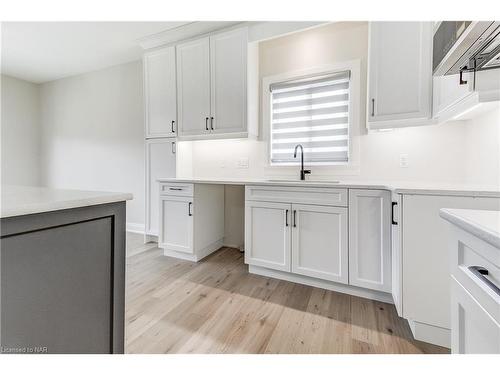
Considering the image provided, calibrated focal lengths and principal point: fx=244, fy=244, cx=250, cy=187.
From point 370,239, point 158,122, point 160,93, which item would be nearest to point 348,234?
point 370,239

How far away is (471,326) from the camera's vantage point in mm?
683

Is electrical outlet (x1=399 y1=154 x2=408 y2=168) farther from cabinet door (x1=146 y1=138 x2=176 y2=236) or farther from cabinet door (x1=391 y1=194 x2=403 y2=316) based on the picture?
cabinet door (x1=146 y1=138 x2=176 y2=236)

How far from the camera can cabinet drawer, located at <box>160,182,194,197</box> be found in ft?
8.82

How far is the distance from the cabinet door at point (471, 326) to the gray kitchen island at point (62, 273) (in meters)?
1.15

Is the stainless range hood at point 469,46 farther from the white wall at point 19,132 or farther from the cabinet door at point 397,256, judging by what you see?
the white wall at point 19,132

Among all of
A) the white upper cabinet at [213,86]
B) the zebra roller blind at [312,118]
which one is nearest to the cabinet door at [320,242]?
the zebra roller blind at [312,118]

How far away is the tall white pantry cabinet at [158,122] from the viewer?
3.09 m

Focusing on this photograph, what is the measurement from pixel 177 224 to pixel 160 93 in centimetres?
172

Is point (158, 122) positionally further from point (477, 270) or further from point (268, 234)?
point (477, 270)

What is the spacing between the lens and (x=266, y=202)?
230cm

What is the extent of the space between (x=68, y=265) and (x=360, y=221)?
1.85 meters

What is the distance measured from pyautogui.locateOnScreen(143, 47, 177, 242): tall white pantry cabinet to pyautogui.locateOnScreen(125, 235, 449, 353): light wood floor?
42.0 inches

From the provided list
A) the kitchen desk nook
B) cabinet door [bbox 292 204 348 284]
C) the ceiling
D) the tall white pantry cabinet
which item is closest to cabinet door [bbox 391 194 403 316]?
the kitchen desk nook
